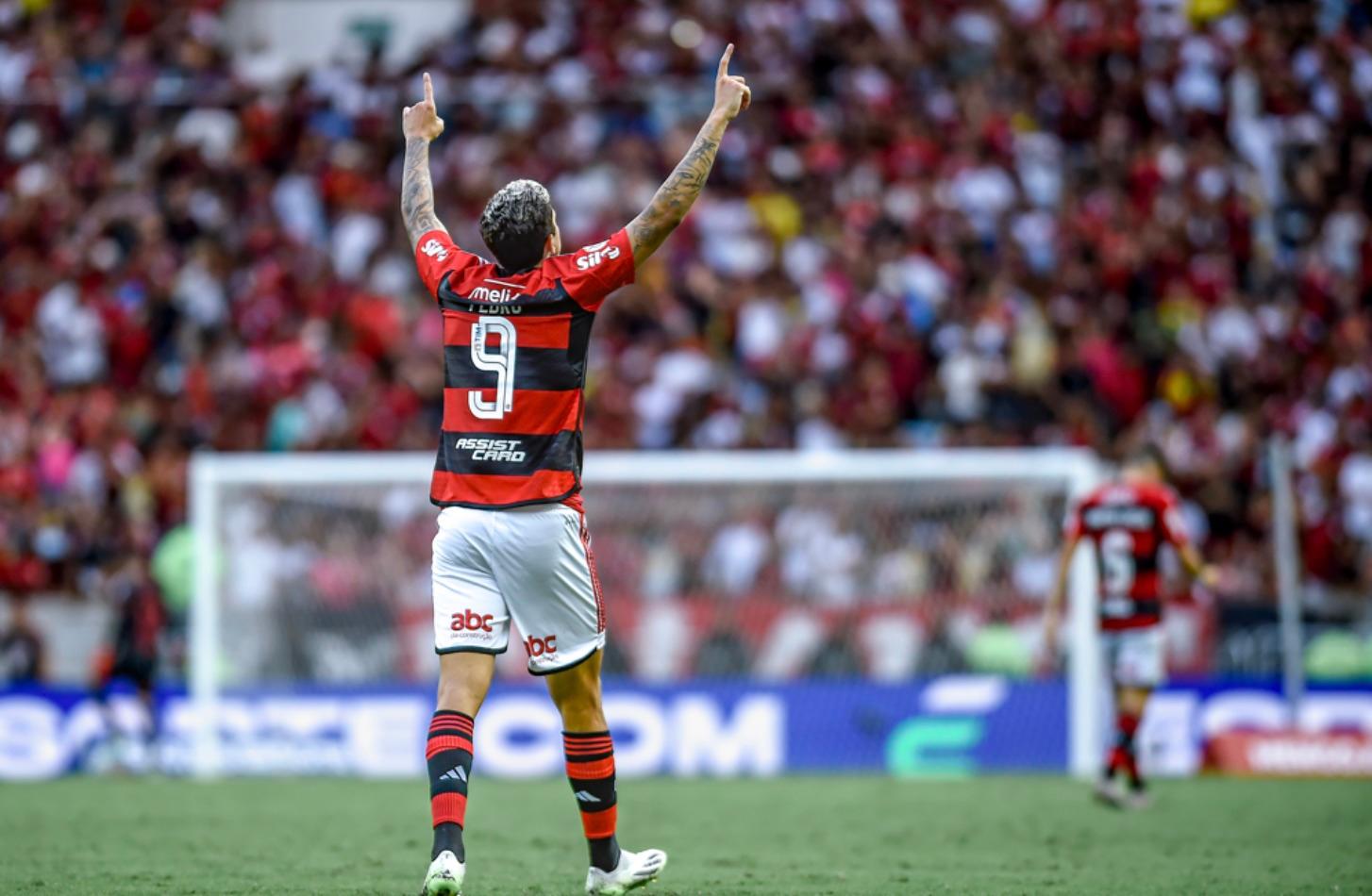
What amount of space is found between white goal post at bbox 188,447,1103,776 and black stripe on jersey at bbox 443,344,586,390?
340 inches

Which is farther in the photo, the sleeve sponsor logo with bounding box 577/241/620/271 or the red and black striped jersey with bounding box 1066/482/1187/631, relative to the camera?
the red and black striped jersey with bounding box 1066/482/1187/631

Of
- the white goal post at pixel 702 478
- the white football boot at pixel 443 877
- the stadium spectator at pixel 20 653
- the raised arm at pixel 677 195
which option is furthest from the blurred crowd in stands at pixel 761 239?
the white football boot at pixel 443 877

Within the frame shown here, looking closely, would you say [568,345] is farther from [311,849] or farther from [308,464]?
[308,464]

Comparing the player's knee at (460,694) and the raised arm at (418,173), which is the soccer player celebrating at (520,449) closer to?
the player's knee at (460,694)

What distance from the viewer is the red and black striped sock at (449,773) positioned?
19.9ft

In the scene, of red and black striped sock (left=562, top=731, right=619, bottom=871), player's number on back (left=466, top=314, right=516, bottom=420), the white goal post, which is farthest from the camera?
the white goal post

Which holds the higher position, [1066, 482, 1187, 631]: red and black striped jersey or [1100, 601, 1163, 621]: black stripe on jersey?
[1066, 482, 1187, 631]: red and black striped jersey

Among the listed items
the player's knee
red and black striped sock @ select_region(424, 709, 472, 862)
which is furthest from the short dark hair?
red and black striped sock @ select_region(424, 709, 472, 862)

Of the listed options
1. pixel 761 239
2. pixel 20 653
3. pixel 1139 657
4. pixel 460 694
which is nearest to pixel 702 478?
pixel 1139 657

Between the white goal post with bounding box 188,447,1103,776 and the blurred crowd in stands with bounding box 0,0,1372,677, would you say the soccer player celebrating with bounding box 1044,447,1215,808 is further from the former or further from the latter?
the blurred crowd in stands with bounding box 0,0,1372,677

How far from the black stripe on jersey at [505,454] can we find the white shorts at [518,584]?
5.3 inches

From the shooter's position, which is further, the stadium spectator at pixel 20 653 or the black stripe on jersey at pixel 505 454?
the stadium spectator at pixel 20 653

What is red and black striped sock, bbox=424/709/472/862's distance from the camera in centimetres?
606

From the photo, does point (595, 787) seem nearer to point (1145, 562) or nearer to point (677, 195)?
point (677, 195)
